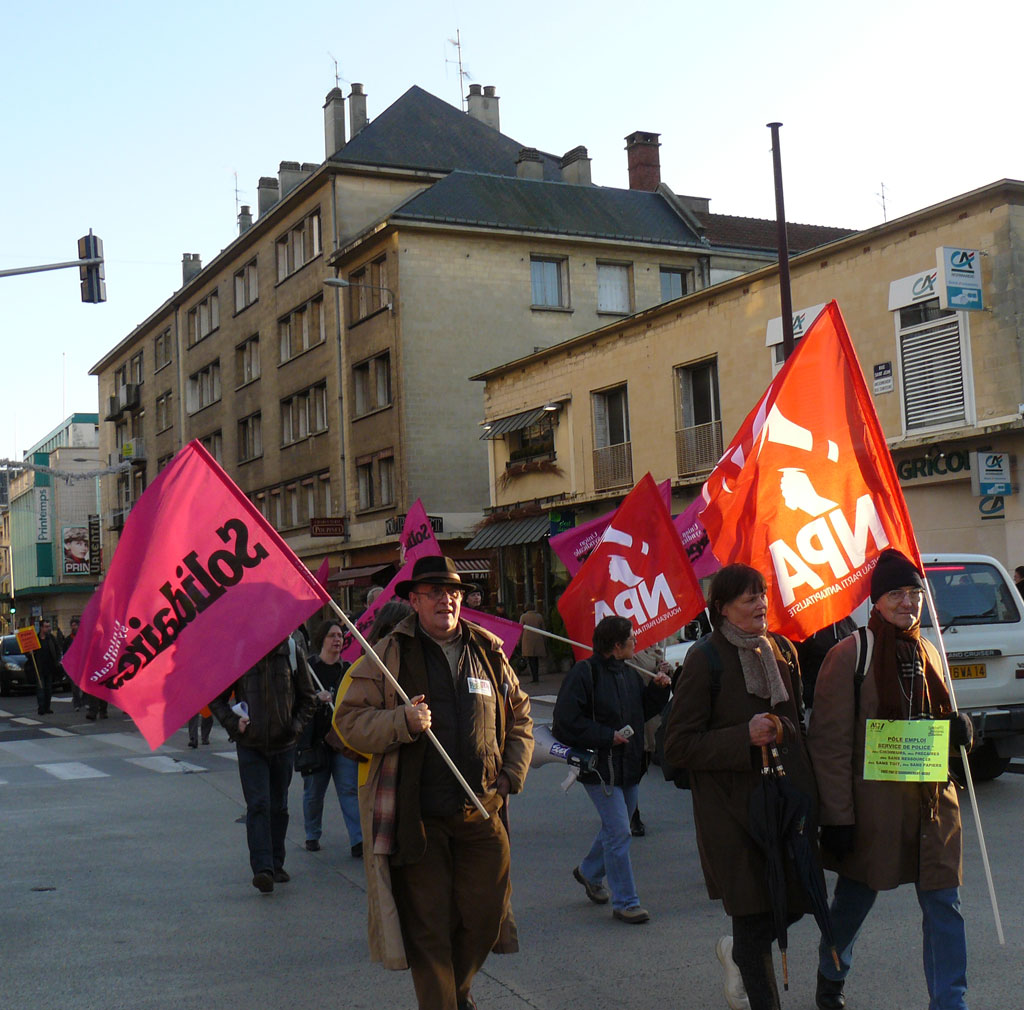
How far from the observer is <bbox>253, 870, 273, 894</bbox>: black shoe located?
798cm

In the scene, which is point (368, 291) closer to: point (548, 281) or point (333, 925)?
point (548, 281)

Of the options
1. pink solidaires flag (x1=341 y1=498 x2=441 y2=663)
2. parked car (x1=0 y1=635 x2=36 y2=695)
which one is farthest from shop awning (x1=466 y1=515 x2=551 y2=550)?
pink solidaires flag (x1=341 y1=498 x2=441 y2=663)

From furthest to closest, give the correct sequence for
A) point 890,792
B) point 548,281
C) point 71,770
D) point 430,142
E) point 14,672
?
point 430,142 → point 548,281 → point 14,672 → point 71,770 → point 890,792

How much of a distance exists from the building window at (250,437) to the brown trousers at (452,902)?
46591 mm

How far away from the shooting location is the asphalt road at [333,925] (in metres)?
5.75

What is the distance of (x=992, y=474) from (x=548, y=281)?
2178cm

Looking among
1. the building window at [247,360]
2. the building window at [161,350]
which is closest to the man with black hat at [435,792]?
the building window at [247,360]

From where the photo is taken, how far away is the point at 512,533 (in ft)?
111

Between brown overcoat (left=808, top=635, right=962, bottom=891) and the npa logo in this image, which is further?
the npa logo

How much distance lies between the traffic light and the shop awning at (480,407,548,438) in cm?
1431

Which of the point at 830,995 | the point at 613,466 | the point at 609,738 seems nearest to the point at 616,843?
the point at 609,738

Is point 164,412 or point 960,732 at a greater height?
point 164,412

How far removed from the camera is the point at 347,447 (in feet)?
140

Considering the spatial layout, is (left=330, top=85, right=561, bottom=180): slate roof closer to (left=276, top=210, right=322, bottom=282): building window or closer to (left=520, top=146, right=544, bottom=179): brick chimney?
(left=520, top=146, right=544, bottom=179): brick chimney
